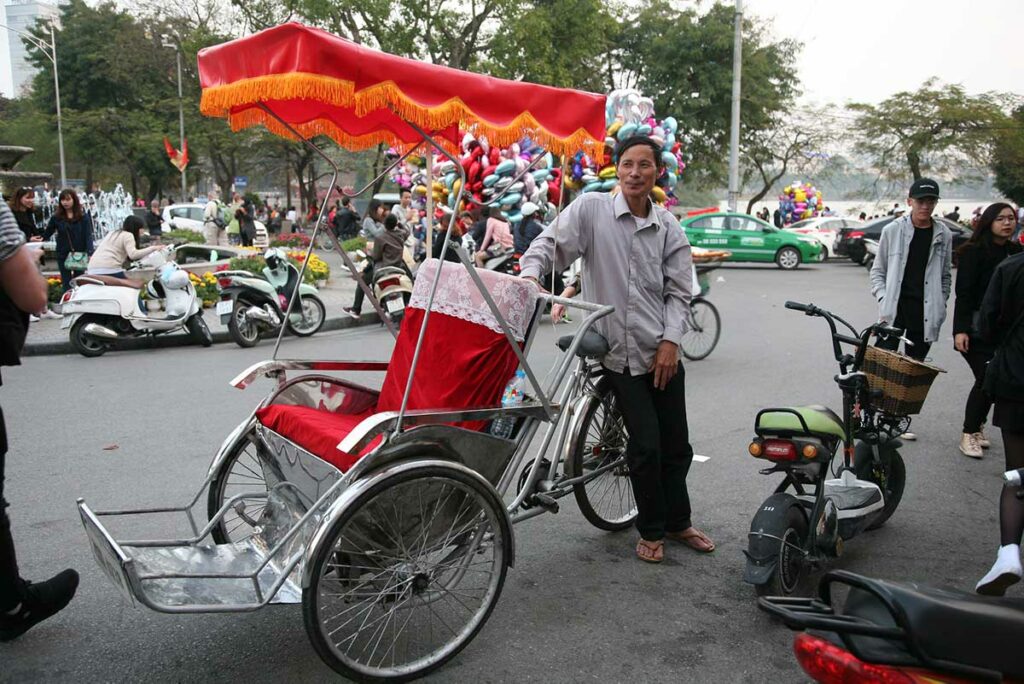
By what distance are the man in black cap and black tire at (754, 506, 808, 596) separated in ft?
8.36

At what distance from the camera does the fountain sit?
435 inches

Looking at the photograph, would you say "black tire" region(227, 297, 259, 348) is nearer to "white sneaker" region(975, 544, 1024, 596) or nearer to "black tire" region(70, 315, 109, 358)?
"black tire" region(70, 315, 109, 358)

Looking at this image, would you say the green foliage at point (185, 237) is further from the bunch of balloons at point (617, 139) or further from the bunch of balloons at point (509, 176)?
the bunch of balloons at point (617, 139)

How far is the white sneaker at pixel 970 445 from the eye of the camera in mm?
5492

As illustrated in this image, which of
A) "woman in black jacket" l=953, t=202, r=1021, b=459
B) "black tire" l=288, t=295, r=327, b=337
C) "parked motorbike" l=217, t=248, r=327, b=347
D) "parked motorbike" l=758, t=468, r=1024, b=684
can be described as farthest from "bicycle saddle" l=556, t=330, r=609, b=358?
"black tire" l=288, t=295, r=327, b=337

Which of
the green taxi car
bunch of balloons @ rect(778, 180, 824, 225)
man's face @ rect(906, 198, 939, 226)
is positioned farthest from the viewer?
bunch of balloons @ rect(778, 180, 824, 225)

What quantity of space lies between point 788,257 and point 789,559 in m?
19.6

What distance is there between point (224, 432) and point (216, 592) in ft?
10.7

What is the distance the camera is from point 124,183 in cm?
4675

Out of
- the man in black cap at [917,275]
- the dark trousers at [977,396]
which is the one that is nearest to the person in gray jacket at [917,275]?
the man in black cap at [917,275]

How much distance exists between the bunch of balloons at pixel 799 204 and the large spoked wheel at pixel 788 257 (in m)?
9.06

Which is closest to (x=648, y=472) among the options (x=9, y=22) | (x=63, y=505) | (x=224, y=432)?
(x=63, y=505)

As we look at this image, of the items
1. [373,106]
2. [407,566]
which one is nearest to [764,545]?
[407,566]

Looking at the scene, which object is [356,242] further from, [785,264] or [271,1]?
[785,264]
